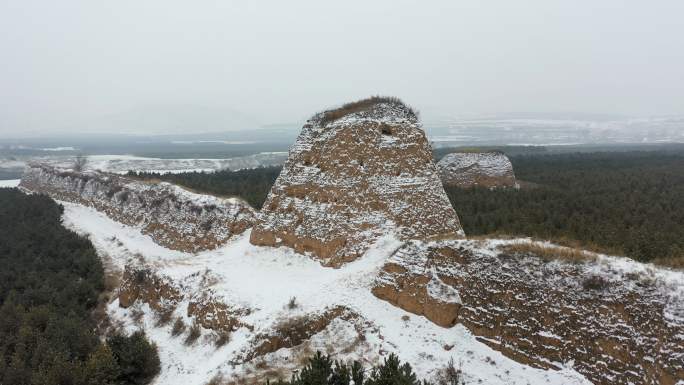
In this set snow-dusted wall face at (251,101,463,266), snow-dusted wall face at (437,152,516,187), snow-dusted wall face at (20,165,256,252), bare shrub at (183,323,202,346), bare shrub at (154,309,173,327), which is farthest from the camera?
snow-dusted wall face at (437,152,516,187)

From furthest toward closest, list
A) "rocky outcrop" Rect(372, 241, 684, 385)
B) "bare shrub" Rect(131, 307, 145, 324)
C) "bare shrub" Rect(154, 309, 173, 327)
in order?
"bare shrub" Rect(131, 307, 145, 324)
"bare shrub" Rect(154, 309, 173, 327)
"rocky outcrop" Rect(372, 241, 684, 385)

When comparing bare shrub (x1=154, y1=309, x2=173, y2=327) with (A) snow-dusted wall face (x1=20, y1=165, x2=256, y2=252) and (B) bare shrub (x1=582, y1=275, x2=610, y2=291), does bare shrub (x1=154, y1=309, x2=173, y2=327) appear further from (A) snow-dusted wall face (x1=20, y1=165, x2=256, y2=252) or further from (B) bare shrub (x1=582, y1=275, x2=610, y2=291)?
(B) bare shrub (x1=582, y1=275, x2=610, y2=291)

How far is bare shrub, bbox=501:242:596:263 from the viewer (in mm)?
11852

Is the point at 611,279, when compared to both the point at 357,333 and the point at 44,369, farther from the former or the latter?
the point at 44,369

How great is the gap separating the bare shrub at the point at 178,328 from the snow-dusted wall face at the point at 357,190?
16.6 ft

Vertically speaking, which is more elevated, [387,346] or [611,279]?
[611,279]

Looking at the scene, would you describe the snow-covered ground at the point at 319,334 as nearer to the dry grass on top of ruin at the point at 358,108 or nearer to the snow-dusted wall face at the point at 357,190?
the snow-dusted wall face at the point at 357,190

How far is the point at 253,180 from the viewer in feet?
157

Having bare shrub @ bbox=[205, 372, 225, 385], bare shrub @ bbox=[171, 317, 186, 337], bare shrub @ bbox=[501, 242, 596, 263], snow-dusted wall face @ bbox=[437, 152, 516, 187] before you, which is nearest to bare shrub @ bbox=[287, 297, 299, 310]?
bare shrub @ bbox=[205, 372, 225, 385]

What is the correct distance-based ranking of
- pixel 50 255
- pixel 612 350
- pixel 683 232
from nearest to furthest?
pixel 612 350
pixel 683 232
pixel 50 255

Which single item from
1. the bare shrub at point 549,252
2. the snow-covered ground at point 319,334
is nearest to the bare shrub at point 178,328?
the snow-covered ground at point 319,334

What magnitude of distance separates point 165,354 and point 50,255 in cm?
1811

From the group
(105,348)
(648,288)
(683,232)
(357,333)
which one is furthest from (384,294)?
(683,232)

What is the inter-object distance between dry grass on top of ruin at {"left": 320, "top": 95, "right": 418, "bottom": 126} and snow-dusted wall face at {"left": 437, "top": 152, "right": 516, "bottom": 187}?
21.9 m
